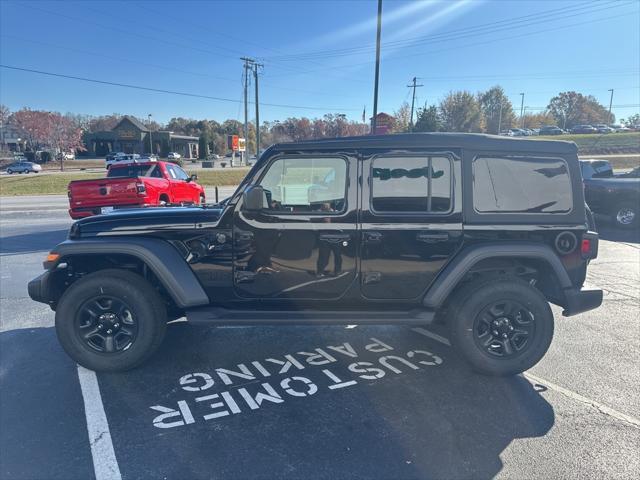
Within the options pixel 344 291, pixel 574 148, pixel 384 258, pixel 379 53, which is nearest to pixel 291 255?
pixel 344 291

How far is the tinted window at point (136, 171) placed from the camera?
35.1 ft

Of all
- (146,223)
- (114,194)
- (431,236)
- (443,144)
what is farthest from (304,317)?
(114,194)

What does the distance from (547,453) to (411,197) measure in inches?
80.1

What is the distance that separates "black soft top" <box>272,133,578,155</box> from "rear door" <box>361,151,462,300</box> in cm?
10

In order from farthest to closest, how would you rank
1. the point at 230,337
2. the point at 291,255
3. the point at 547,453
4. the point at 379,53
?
the point at 379,53 → the point at 230,337 → the point at 291,255 → the point at 547,453

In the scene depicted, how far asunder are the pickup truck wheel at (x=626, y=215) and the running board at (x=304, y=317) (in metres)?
9.09

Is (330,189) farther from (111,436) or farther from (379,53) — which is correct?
(379,53)

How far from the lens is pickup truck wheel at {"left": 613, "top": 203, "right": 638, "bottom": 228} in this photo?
941 cm

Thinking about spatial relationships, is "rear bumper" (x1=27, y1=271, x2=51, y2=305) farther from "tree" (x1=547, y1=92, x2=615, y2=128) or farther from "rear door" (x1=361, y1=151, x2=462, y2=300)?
"tree" (x1=547, y1=92, x2=615, y2=128)

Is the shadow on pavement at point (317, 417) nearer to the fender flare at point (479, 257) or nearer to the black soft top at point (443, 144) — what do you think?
the fender flare at point (479, 257)

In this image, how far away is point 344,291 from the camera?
3.38 meters

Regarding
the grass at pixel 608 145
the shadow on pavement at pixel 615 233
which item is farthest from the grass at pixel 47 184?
the grass at pixel 608 145

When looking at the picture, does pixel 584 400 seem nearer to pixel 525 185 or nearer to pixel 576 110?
pixel 525 185

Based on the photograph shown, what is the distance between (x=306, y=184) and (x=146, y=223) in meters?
1.42
